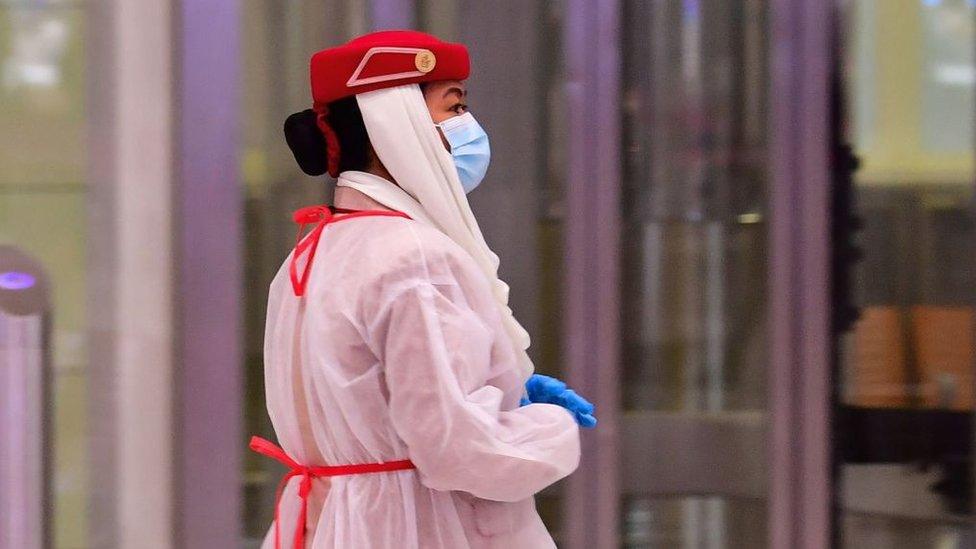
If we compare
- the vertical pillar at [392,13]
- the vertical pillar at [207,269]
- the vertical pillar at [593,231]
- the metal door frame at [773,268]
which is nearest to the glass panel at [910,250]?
the metal door frame at [773,268]

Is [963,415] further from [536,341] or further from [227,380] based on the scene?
[227,380]

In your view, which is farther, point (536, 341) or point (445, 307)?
point (536, 341)

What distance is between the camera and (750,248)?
3596mm

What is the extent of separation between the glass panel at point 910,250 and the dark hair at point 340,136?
84.5 inches

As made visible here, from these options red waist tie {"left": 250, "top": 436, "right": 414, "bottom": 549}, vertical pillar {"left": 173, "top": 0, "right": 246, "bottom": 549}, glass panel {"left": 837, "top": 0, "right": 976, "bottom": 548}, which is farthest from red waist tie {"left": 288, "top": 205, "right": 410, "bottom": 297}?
glass panel {"left": 837, "top": 0, "right": 976, "bottom": 548}

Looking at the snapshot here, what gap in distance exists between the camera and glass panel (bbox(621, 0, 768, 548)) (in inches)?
141

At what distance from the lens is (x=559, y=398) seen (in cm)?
198

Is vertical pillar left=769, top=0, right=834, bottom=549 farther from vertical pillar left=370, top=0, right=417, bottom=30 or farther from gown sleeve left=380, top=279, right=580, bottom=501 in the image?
gown sleeve left=380, top=279, right=580, bottom=501

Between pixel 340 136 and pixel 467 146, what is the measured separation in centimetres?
22

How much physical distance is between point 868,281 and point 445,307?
223 centimetres

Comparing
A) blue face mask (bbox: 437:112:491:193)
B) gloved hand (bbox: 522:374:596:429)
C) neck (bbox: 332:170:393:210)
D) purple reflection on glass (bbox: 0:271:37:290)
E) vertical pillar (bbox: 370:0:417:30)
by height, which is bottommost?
gloved hand (bbox: 522:374:596:429)

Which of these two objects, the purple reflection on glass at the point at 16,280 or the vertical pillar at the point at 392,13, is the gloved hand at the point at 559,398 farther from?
the vertical pillar at the point at 392,13

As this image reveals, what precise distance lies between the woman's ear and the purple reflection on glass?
1.65 ft

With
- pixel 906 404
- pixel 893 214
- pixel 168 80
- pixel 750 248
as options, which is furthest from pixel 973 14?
pixel 168 80
